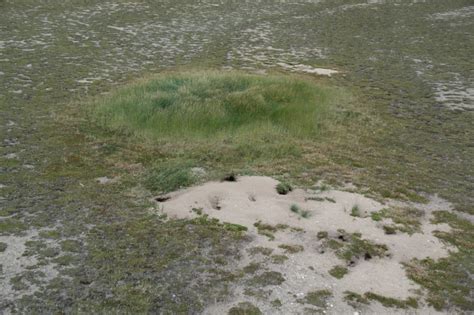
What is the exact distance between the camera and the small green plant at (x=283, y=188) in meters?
10.7

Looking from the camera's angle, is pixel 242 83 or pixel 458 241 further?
pixel 242 83

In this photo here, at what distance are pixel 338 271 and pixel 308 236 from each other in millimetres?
1056

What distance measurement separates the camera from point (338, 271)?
8375 mm

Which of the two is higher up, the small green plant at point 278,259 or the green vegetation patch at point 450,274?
the small green plant at point 278,259

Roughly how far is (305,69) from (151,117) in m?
9.17

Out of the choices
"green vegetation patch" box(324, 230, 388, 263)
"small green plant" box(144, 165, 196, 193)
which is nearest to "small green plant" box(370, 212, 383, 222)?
"green vegetation patch" box(324, 230, 388, 263)

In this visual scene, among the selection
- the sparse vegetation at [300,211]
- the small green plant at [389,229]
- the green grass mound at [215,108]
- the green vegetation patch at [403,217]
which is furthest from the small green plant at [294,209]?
the green grass mound at [215,108]

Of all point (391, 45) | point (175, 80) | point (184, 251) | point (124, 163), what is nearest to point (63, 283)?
point (184, 251)

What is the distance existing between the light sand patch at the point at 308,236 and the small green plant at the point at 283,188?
0.10 m

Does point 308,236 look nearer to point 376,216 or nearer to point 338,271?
point 338,271

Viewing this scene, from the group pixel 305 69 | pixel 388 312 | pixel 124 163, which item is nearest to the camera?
pixel 388 312

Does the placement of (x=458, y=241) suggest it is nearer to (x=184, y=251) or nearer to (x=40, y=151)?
(x=184, y=251)

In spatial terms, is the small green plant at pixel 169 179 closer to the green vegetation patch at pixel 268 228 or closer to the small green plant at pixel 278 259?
the green vegetation patch at pixel 268 228

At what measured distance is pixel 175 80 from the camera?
1703 cm
